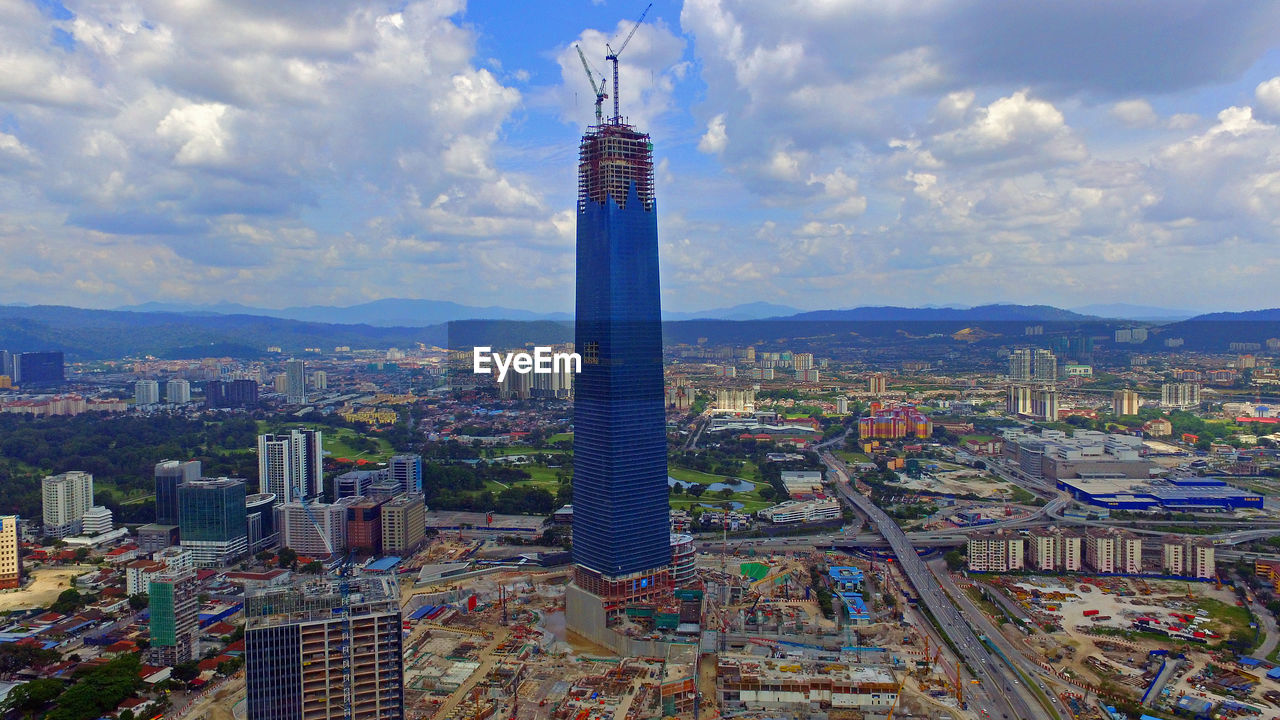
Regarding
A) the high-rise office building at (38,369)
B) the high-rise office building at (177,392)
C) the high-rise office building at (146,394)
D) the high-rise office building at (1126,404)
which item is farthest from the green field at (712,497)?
the high-rise office building at (38,369)

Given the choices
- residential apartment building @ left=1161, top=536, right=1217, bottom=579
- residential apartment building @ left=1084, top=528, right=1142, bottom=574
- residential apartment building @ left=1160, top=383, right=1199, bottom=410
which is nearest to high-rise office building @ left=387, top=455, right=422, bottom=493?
residential apartment building @ left=1084, top=528, right=1142, bottom=574

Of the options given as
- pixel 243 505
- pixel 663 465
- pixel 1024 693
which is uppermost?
pixel 663 465

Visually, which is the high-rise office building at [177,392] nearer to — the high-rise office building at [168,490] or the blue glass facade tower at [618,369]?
the high-rise office building at [168,490]

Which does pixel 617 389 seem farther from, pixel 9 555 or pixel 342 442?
pixel 342 442

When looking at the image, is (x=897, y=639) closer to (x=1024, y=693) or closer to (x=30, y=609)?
(x=1024, y=693)

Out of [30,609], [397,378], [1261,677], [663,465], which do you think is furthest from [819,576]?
[397,378]
